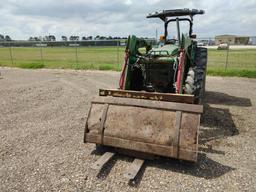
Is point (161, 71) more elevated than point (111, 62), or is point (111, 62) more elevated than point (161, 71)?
point (161, 71)

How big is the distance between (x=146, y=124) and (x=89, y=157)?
1.04 m

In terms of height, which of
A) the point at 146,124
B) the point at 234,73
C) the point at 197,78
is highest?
the point at 197,78

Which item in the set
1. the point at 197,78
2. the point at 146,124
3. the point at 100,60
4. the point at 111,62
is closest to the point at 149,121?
the point at 146,124

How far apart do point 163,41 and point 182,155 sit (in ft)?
13.2

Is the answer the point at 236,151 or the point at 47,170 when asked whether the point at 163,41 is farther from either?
the point at 47,170

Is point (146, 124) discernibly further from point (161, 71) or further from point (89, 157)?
point (161, 71)

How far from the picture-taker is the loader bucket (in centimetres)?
328

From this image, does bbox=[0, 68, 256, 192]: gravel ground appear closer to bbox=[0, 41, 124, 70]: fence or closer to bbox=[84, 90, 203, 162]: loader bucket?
bbox=[84, 90, 203, 162]: loader bucket

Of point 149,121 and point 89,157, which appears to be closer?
point 149,121

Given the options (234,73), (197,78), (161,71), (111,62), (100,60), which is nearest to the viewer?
(161,71)

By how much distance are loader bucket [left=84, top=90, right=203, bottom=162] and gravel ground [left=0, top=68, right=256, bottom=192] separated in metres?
0.30

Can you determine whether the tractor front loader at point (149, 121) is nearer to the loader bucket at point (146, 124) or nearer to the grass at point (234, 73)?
the loader bucket at point (146, 124)

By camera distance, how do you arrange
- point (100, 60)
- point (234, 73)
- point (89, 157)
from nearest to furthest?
point (89, 157)
point (234, 73)
point (100, 60)

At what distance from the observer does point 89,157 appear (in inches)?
148
